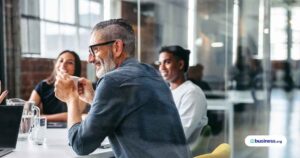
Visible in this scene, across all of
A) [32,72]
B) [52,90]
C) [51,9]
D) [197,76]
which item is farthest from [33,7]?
[197,76]

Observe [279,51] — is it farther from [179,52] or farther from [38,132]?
[38,132]

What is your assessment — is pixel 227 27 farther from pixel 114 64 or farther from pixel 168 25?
pixel 114 64

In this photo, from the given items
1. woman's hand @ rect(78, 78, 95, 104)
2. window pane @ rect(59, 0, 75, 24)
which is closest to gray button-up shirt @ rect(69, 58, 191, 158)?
woman's hand @ rect(78, 78, 95, 104)

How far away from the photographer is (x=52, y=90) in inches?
107

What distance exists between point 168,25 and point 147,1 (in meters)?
0.28

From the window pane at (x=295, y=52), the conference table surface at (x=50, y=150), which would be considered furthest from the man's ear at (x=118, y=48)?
the window pane at (x=295, y=52)

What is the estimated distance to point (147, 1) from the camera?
358 cm

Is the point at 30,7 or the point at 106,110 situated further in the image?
the point at 30,7

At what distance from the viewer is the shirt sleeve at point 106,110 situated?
132 centimetres

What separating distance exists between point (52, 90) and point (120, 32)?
4.40 feet

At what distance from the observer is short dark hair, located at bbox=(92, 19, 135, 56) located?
1.50m

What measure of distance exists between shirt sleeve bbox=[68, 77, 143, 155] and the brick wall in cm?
189

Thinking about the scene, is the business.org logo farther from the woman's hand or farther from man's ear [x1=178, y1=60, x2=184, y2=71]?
the woman's hand

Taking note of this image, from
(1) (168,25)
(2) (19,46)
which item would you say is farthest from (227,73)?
(2) (19,46)
